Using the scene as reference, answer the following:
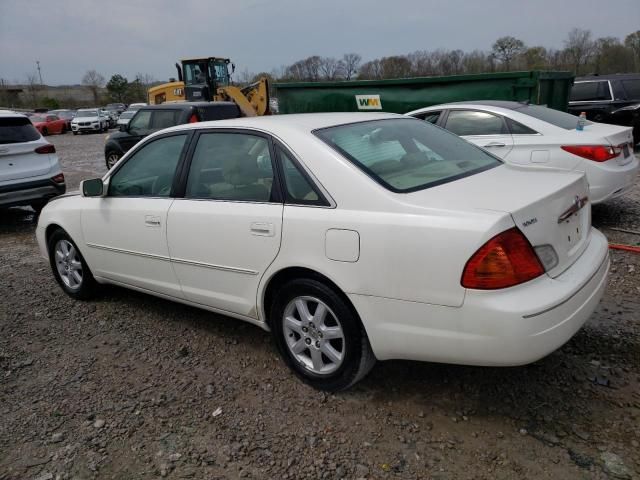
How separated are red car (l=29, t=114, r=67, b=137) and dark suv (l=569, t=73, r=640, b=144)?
29.5 m

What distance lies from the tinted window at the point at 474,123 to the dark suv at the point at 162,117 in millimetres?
5563

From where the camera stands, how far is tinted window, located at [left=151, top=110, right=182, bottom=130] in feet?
35.2

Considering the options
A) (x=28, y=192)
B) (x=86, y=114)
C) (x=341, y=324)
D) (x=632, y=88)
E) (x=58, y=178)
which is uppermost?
(x=86, y=114)

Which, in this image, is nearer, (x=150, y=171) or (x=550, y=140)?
(x=150, y=171)

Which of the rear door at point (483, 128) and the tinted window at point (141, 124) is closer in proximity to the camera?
the rear door at point (483, 128)

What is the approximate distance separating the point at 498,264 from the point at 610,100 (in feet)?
38.2

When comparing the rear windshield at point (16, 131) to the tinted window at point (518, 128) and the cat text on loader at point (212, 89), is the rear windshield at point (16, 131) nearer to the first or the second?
the tinted window at point (518, 128)

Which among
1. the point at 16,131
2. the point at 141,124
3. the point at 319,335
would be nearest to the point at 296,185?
the point at 319,335

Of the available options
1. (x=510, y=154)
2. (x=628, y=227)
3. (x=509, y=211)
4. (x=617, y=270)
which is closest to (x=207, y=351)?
(x=509, y=211)

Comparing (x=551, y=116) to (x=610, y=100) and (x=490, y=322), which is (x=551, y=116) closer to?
(x=490, y=322)

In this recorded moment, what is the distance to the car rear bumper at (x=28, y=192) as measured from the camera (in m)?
7.57

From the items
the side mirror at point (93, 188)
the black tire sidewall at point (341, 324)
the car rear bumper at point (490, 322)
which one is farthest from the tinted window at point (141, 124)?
the car rear bumper at point (490, 322)

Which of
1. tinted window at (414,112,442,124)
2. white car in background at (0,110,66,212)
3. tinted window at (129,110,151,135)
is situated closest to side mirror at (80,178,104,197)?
white car in background at (0,110,66,212)

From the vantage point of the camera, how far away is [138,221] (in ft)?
12.6
